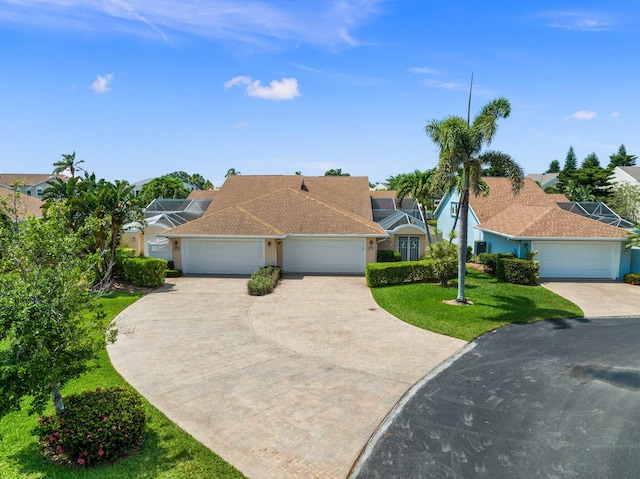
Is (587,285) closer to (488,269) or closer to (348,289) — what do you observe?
(488,269)

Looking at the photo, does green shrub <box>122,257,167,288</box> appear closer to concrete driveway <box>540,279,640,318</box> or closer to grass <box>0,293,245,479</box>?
grass <box>0,293,245,479</box>

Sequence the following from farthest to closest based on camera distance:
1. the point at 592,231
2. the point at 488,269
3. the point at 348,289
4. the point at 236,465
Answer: the point at 488,269 < the point at 592,231 < the point at 348,289 < the point at 236,465

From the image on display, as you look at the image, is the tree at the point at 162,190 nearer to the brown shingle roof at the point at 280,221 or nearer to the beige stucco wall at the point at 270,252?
the brown shingle roof at the point at 280,221

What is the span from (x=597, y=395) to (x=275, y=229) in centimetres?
1783

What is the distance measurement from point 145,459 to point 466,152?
→ 49.8 feet

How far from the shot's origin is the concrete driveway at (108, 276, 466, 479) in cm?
764

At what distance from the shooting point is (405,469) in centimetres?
701

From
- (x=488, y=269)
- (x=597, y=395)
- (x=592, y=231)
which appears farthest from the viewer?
(x=488, y=269)

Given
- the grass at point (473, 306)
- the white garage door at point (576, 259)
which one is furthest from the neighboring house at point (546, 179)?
the grass at point (473, 306)

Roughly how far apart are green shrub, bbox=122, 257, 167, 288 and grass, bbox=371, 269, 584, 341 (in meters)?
10.8

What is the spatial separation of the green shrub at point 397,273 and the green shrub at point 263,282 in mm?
4843

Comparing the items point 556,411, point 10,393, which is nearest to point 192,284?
point 10,393

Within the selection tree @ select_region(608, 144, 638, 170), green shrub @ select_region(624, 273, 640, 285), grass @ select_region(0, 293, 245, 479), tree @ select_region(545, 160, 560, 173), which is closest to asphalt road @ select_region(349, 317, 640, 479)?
grass @ select_region(0, 293, 245, 479)

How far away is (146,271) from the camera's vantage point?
2056 cm
